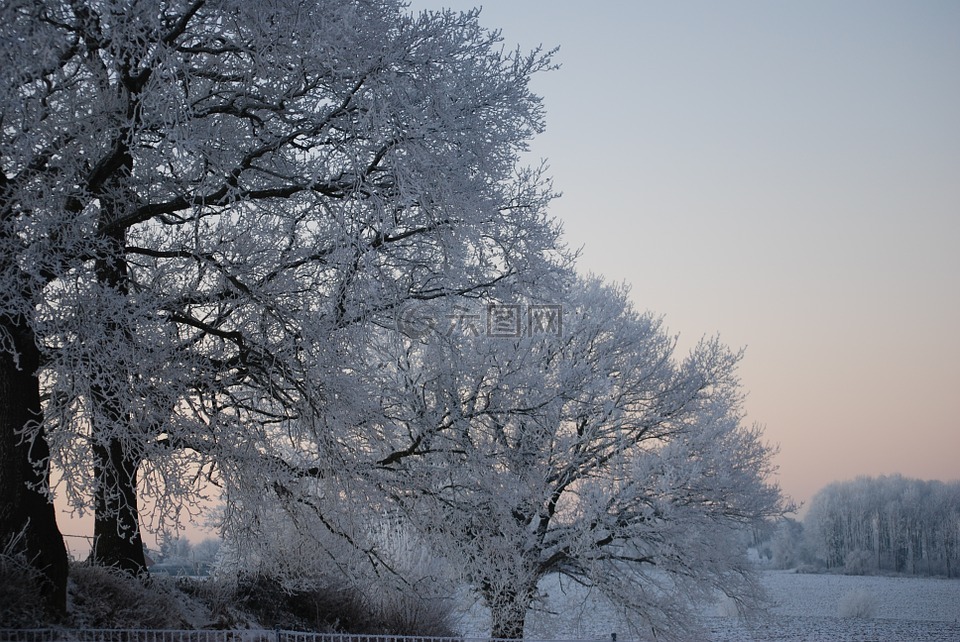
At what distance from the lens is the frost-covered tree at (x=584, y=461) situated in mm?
11062

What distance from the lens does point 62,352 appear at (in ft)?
24.9

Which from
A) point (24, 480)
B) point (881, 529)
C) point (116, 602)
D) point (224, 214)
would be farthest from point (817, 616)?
point (24, 480)

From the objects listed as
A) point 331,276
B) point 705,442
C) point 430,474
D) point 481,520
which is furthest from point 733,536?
point 331,276

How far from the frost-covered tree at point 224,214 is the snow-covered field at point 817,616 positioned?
8.19 m

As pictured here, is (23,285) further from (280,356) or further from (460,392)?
(460,392)

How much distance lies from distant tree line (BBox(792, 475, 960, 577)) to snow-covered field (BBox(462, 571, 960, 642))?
5.85 feet

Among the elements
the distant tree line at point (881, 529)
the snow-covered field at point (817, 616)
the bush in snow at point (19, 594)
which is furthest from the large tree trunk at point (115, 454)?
the distant tree line at point (881, 529)

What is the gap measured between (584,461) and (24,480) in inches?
395

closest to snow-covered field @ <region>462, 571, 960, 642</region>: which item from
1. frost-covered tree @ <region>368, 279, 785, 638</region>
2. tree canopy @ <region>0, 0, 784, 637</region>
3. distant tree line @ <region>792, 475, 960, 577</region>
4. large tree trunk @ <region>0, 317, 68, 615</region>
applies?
Answer: frost-covered tree @ <region>368, 279, 785, 638</region>

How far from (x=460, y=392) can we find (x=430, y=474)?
2027mm

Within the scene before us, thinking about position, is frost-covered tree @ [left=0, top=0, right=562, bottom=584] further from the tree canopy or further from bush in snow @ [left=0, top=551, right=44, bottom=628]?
bush in snow @ [left=0, top=551, right=44, bottom=628]

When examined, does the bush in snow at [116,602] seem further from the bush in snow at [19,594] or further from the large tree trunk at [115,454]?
the bush in snow at [19,594]

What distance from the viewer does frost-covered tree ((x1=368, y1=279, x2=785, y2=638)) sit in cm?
1106

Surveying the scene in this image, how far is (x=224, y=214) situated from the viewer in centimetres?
938
